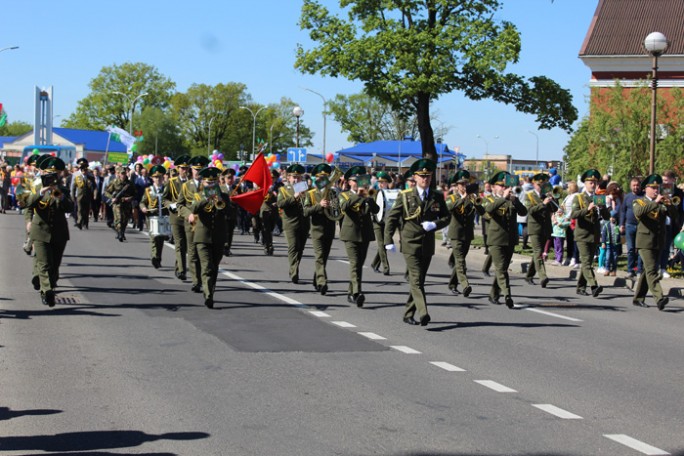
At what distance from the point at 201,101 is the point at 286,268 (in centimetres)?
10349

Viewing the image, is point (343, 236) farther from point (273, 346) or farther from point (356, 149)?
point (356, 149)

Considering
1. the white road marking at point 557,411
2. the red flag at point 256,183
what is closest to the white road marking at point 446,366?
the white road marking at point 557,411

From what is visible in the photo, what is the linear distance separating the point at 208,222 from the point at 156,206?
641cm

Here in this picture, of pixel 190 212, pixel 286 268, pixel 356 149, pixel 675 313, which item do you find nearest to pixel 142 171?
pixel 286 268

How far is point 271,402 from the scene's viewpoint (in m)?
7.82

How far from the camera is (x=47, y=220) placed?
43.4 ft

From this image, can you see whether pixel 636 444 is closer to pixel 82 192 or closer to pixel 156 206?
pixel 156 206

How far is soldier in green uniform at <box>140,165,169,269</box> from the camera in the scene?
61.5 ft

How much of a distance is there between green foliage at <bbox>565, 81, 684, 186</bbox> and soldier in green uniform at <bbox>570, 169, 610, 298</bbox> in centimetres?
1155

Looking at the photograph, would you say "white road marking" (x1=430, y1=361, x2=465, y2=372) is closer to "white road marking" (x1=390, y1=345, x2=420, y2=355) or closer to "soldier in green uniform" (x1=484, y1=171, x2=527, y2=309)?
"white road marking" (x1=390, y1=345, x2=420, y2=355)

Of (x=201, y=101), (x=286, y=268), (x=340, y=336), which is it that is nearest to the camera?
(x=340, y=336)

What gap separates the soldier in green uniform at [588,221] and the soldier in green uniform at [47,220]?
7.52 meters

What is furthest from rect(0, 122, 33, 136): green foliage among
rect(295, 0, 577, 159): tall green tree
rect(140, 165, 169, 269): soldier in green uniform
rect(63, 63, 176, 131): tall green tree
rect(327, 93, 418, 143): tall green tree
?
rect(140, 165, 169, 269): soldier in green uniform

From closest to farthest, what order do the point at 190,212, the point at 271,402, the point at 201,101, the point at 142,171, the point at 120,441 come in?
the point at 120,441
the point at 271,402
the point at 190,212
the point at 142,171
the point at 201,101
